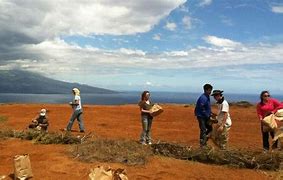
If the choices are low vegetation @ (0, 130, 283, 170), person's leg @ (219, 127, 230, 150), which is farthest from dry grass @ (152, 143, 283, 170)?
person's leg @ (219, 127, 230, 150)

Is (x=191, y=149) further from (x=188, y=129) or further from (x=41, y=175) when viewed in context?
(x=188, y=129)

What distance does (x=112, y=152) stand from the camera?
33.4 feet

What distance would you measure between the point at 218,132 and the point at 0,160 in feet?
17.7

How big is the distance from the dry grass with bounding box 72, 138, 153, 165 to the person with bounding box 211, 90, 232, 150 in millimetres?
1756

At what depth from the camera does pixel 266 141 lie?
10961mm

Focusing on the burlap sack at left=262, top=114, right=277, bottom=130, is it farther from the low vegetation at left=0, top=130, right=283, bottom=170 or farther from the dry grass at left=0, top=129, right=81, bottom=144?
the dry grass at left=0, top=129, right=81, bottom=144

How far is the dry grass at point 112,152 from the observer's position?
32.2 ft

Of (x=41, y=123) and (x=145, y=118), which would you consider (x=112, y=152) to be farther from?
(x=41, y=123)

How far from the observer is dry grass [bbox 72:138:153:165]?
32.2 feet

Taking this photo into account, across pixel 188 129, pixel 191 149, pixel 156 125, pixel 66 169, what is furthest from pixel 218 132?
pixel 156 125

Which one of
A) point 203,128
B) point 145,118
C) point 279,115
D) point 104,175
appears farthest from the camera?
point 145,118

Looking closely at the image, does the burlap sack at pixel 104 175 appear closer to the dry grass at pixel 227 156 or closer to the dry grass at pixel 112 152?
the dry grass at pixel 112 152

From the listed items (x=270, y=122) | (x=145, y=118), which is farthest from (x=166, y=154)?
(x=270, y=122)

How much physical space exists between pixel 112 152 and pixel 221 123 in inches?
111
